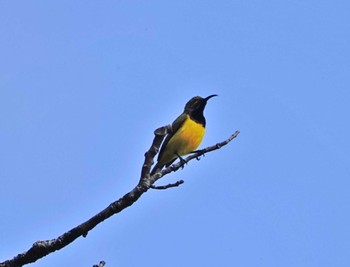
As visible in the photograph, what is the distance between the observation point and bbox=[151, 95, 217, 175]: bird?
10430 mm

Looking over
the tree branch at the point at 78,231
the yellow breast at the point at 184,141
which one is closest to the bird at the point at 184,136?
the yellow breast at the point at 184,141

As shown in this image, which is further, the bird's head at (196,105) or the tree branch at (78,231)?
the bird's head at (196,105)

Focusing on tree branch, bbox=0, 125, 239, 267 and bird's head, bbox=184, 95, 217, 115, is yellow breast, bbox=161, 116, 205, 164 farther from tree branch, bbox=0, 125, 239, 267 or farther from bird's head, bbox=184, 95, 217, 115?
tree branch, bbox=0, 125, 239, 267

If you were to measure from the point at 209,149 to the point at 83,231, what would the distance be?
5.77 ft

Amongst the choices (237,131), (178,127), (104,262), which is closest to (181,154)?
(178,127)

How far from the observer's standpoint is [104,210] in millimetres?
3814

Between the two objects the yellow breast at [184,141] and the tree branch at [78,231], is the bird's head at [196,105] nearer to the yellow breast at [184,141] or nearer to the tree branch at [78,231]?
the yellow breast at [184,141]

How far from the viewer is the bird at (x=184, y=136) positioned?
10.4 m

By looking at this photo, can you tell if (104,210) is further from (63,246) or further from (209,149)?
(209,149)

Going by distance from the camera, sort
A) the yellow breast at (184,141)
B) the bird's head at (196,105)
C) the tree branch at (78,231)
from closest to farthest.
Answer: the tree branch at (78,231) → the yellow breast at (184,141) → the bird's head at (196,105)

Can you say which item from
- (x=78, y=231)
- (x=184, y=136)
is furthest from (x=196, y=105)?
(x=78, y=231)

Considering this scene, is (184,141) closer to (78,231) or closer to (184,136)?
(184,136)

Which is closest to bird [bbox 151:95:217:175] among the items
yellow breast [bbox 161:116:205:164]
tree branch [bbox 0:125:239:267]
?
yellow breast [bbox 161:116:205:164]

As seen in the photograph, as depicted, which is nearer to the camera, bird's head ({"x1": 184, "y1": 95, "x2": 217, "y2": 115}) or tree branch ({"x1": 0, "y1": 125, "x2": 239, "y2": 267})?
tree branch ({"x1": 0, "y1": 125, "x2": 239, "y2": 267})
